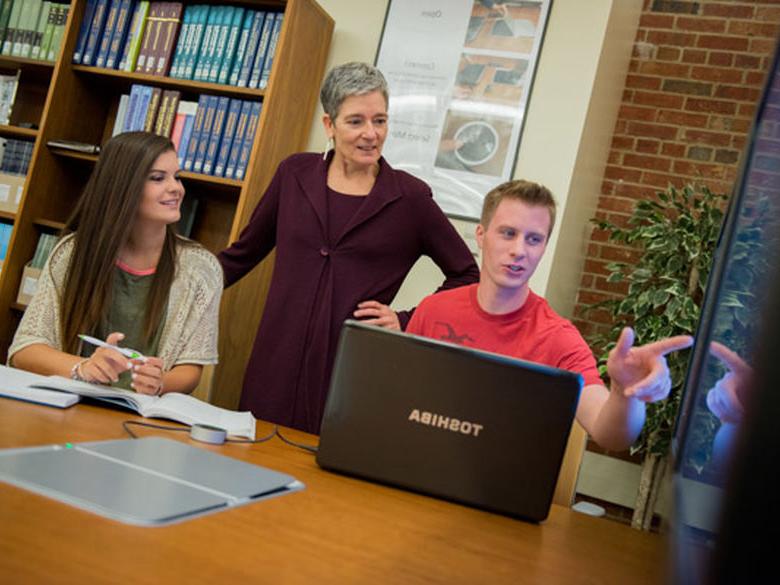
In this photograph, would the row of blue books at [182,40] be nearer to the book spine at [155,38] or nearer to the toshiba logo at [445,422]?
the book spine at [155,38]

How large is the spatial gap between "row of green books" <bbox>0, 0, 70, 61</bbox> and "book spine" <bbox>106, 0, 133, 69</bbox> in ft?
0.86

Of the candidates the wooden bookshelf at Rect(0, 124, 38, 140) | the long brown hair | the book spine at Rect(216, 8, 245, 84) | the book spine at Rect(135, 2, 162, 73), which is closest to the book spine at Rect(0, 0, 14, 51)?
the wooden bookshelf at Rect(0, 124, 38, 140)

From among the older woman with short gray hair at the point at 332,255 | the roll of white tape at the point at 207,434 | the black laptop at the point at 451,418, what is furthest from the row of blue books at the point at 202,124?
the black laptop at the point at 451,418

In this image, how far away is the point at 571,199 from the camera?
3057 mm

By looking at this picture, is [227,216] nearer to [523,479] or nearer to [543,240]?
[543,240]

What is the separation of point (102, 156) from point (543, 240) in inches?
44.2

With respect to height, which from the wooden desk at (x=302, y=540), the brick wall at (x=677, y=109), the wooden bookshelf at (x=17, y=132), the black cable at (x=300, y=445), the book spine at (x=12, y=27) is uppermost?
the brick wall at (x=677, y=109)

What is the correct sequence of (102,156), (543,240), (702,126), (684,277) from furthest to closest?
(702,126) → (684,277) → (102,156) → (543,240)

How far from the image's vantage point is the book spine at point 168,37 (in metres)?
3.27

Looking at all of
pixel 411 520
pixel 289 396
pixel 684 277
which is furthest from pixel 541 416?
pixel 684 277

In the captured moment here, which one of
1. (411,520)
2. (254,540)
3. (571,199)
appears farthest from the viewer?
(571,199)

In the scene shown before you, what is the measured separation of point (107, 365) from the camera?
58.3 inches

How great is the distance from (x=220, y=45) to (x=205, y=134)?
13.9 inches

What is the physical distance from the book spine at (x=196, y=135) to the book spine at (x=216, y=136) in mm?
58
